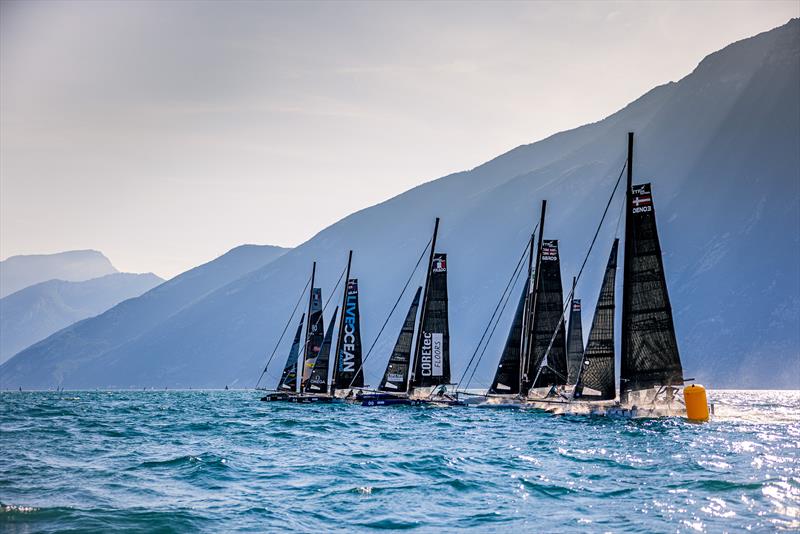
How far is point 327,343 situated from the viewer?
69.9m

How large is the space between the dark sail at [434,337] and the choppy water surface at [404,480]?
2084 centimetres

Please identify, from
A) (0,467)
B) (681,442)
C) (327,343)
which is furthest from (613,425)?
(327,343)

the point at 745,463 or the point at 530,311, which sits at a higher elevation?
the point at 530,311

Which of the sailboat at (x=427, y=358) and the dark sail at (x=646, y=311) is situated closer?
the dark sail at (x=646, y=311)

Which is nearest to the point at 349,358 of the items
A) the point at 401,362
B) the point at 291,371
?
the point at 401,362

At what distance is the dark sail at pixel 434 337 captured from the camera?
2272 inches

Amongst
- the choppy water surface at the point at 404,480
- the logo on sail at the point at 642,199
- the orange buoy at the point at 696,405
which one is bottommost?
the choppy water surface at the point at 404,480

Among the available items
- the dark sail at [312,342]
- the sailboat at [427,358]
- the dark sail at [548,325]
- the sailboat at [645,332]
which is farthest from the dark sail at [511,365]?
the dark sail at [312,342]

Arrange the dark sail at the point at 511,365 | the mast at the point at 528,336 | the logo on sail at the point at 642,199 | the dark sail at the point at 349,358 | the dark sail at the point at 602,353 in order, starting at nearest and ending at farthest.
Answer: the logo on sail at the point at 642,199 < the dark sail at the point at 602,353 < the mast at the point at 528,336 < the dark sail at the point at 511,365 < the dark sail at the point at 349,358

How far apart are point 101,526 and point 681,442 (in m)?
22.0

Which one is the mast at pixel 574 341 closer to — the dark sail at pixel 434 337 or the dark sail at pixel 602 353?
the dark sail at pixel 434 337

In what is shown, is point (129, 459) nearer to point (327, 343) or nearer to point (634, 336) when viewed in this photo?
point (634, 336)

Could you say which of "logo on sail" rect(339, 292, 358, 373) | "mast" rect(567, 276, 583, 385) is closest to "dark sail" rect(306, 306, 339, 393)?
"logo on sail" rect(339, 292, 358, 373)

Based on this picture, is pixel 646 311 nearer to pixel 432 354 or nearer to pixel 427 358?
pixel 432 354
